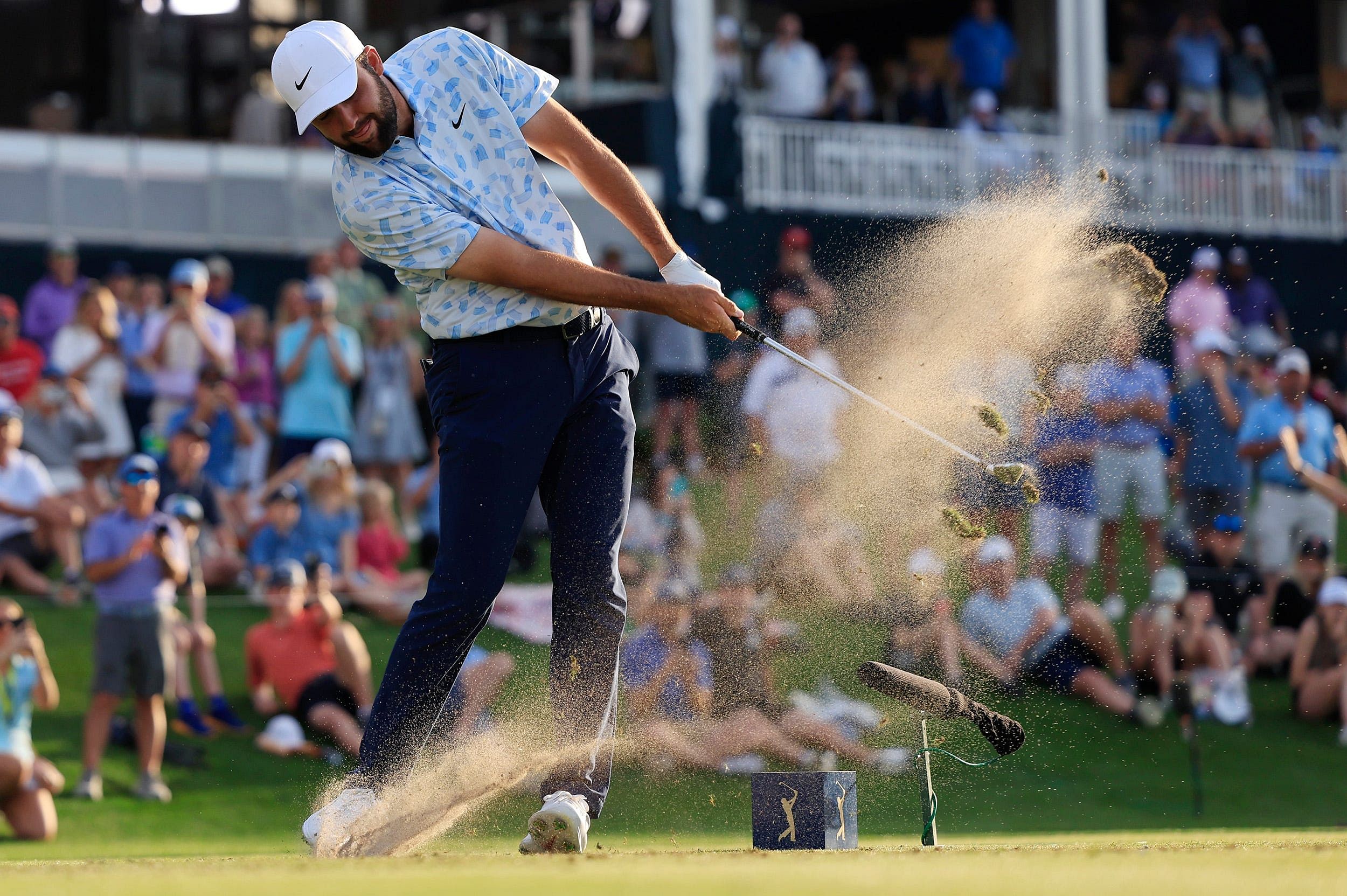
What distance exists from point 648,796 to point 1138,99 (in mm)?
17051

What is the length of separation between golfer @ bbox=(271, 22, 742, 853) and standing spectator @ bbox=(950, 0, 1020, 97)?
16207 mm

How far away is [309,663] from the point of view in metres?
10.4

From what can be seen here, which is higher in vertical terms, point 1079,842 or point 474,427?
point 474,427

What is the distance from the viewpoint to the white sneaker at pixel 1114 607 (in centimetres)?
1084

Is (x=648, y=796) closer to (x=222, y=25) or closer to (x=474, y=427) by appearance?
(x=474, y=427)

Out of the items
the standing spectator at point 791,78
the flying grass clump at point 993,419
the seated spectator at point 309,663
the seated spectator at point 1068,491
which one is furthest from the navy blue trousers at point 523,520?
the standing spectator at point 791,78

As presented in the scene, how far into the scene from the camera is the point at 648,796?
884 centimetres

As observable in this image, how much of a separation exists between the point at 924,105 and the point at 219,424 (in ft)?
35.0

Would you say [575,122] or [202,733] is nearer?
[575,122]

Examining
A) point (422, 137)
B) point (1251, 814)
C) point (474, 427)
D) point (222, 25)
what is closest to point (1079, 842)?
point (474, 427)

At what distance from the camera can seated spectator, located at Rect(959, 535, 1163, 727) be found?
10.2 metres

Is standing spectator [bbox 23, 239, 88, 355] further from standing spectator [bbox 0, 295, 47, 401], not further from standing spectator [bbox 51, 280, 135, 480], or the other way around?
standing spectator [bbox 0, 295, 47, 401]

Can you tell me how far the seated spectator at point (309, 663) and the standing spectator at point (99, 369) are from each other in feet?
7.39

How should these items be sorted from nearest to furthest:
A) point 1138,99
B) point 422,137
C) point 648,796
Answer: point 422,137, point 648,796, point 1138,99
